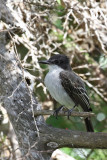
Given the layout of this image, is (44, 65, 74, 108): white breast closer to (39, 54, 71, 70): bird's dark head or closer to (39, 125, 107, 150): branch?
(39, 54, 71, 70): bird's dark head

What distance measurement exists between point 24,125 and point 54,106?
2.25m

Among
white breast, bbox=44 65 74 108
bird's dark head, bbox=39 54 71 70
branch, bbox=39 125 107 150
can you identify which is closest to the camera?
branch, bbox=39 125 107 150

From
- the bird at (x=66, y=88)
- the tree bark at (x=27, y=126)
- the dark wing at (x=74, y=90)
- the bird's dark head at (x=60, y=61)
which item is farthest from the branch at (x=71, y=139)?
the bird's dark head at (x=60, y=61)

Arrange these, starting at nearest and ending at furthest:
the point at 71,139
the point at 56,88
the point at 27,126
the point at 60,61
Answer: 1. the point at 71,139
2. the point at 27,126
3. the point at 56,88
4. the point at 60,61

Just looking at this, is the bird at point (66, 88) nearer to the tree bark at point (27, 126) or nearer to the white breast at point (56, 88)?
the white breast at point (56, 88)

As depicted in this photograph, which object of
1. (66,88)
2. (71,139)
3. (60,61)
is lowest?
(71,139)

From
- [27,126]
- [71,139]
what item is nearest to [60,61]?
[27,126]

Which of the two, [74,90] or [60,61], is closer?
[74,90]

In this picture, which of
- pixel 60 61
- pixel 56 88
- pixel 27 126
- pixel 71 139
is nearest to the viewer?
pixel 71 139

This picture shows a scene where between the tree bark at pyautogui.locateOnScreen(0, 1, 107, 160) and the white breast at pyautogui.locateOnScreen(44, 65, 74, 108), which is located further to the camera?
the white breast at pyautogui.locateOnScreen(44, 65, 74, 108)

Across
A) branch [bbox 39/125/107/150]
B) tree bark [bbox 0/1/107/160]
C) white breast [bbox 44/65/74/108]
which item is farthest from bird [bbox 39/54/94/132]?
branch [bbox 39/125/107/150]

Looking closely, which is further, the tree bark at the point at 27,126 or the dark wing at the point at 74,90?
the dark wing at the point at 74,90

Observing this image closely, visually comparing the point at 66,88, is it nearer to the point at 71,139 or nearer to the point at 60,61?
the point at 60,61

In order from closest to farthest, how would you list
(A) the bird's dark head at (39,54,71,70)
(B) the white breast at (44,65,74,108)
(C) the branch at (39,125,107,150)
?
(C) the branch at (39,125,107,150)
(B) the white breast at (44,65,74,108)
(A) the bird's dark head at (39,54,71,70)
